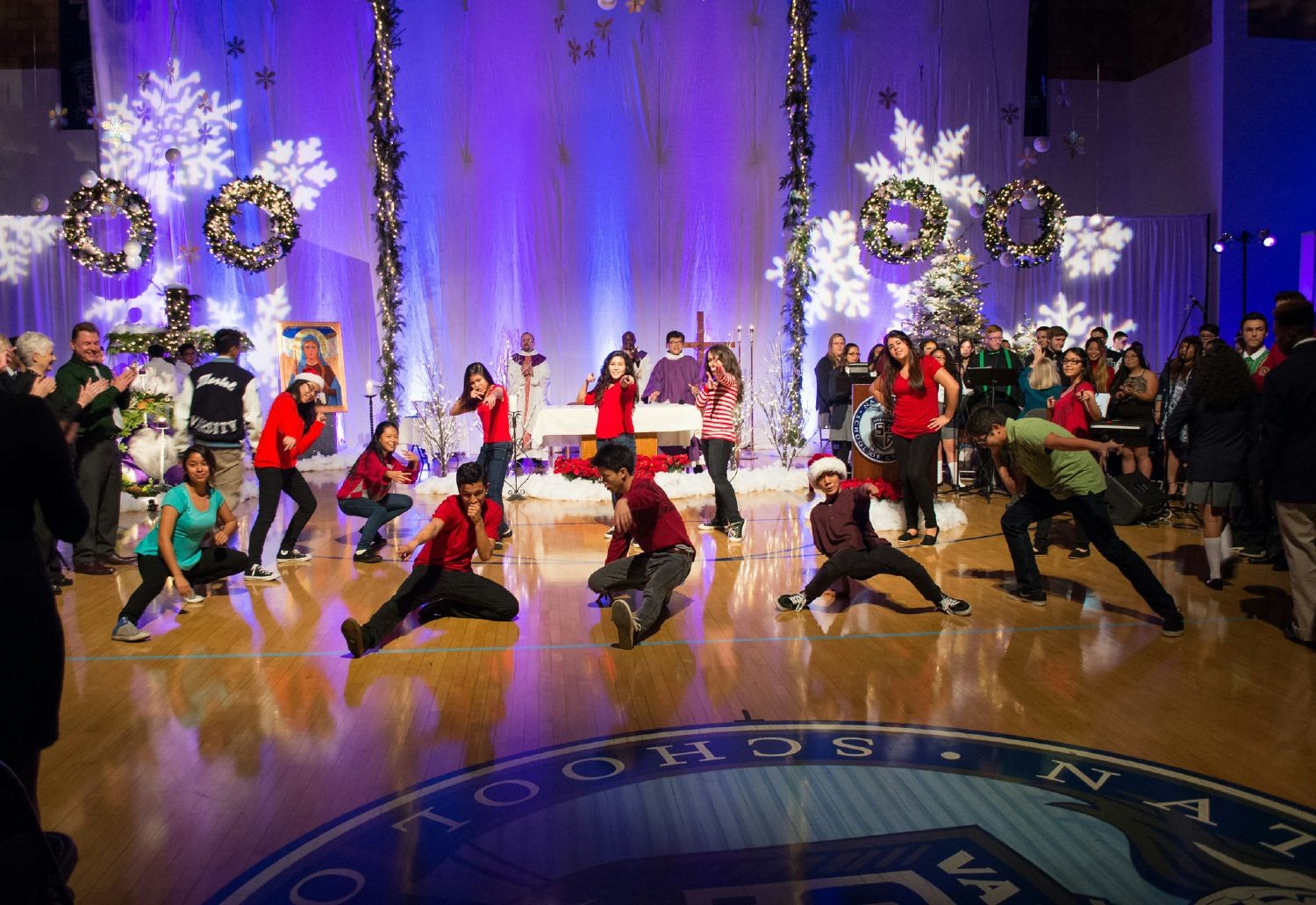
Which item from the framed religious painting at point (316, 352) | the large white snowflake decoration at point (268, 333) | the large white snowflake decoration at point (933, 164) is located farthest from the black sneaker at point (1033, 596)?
the large white snowflake decoration at point (268, 333)

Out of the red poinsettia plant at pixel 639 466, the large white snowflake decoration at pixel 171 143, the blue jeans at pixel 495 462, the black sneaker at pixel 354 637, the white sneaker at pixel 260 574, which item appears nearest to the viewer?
the black sneaker at pixel 354 637

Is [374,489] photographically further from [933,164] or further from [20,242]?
[20,242]

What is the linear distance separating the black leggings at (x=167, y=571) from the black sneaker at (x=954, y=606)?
4.34m

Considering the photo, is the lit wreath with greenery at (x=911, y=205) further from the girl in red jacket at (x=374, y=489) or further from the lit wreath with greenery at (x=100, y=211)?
the lit wreath with greenery at (x=100, y=211)

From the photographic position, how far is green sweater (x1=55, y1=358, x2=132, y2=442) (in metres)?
7.45

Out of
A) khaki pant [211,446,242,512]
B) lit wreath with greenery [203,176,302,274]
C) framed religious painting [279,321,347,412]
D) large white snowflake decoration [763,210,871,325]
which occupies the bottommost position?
khaki pant [211,446,242,512]

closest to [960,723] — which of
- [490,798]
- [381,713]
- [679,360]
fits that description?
[490,798]

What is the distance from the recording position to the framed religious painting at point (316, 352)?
14.7 m

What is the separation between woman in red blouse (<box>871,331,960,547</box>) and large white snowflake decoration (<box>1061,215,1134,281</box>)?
10019 mm

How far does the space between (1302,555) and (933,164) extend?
1169cm

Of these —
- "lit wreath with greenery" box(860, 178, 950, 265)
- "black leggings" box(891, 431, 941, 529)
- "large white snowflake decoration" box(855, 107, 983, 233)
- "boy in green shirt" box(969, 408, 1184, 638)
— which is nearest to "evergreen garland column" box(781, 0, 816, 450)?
"lit wreath with greenery" box(860, 178, 950, 265)

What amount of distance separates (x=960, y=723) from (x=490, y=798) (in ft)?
6.67

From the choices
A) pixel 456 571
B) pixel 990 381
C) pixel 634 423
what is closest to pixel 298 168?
pixel 634 423

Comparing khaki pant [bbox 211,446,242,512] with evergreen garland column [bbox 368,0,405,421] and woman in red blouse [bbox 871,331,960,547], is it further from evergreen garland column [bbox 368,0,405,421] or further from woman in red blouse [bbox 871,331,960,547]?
evergreen garland column [bbox 368,0,405,421]
